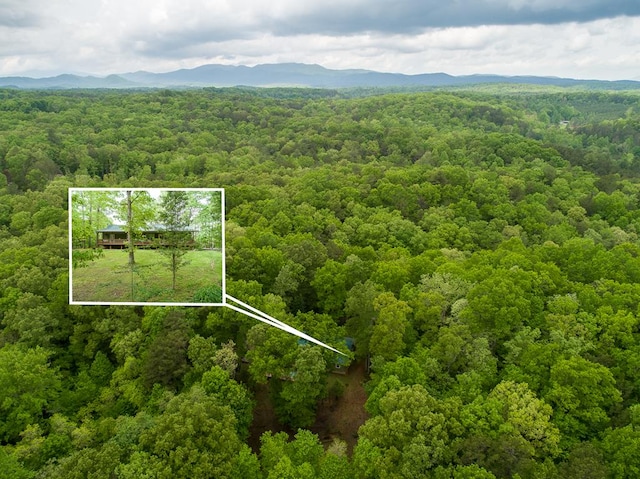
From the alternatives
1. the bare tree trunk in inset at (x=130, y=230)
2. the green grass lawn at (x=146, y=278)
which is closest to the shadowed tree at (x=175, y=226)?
the green grass lawn at (x=146, y=278)

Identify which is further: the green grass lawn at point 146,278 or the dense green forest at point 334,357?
the dense green forest at point 334,357

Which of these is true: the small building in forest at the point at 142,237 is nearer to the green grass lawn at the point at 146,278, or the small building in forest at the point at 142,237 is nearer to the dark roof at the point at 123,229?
the dark roof at the point at 123,229

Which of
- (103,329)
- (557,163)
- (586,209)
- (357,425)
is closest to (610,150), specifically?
(557,163)

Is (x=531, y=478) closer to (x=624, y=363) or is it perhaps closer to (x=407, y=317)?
(x=624, y=363)

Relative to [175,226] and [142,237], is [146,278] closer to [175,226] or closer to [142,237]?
[142,237]

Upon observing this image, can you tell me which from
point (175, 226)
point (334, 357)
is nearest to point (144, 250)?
point (175, 226)

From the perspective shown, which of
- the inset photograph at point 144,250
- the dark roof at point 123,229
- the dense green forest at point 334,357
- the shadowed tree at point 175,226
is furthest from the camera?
the dense green forest at point 334,357

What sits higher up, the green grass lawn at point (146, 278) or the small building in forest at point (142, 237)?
the small building in forest at point (142, 237)
